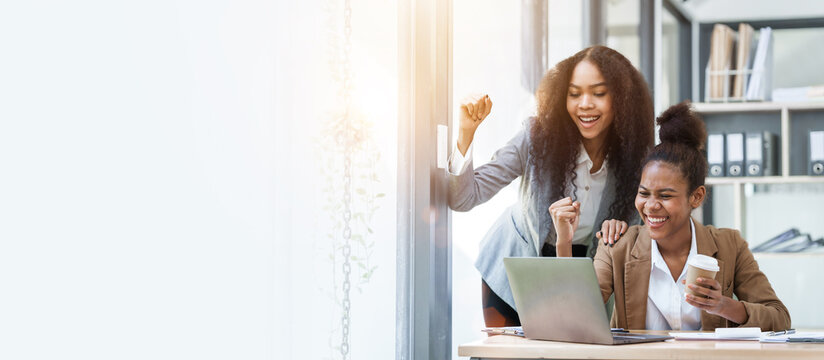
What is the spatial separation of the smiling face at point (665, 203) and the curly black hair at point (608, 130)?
20cm

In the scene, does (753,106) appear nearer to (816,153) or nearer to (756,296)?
(816,153)

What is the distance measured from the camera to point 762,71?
15.3ft

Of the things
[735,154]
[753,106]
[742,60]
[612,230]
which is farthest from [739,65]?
[612,230]

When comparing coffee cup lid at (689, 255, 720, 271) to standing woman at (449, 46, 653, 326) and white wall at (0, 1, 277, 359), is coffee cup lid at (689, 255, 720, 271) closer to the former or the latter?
standing woman at (449, 46, 653, 326)

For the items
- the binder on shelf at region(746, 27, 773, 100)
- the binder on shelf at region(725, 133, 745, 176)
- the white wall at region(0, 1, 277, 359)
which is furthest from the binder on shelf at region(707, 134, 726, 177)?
the white wall at region(0, 1, 277, 359)

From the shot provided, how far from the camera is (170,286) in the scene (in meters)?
1.21

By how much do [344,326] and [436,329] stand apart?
0.53m

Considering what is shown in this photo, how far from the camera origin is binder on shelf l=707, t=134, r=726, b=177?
4.65 metres

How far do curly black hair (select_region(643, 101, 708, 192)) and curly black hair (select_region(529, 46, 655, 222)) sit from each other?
105mm

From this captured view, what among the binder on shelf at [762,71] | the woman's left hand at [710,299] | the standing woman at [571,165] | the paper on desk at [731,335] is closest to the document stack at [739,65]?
the binder on shelf at [762,71]

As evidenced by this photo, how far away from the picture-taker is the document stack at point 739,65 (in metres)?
4.68

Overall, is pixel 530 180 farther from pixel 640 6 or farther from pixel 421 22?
pixel 640 6

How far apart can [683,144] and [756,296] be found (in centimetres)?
42

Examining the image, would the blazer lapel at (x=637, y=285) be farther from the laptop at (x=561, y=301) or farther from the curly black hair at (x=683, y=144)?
the laptop at (x=561, y=301)
